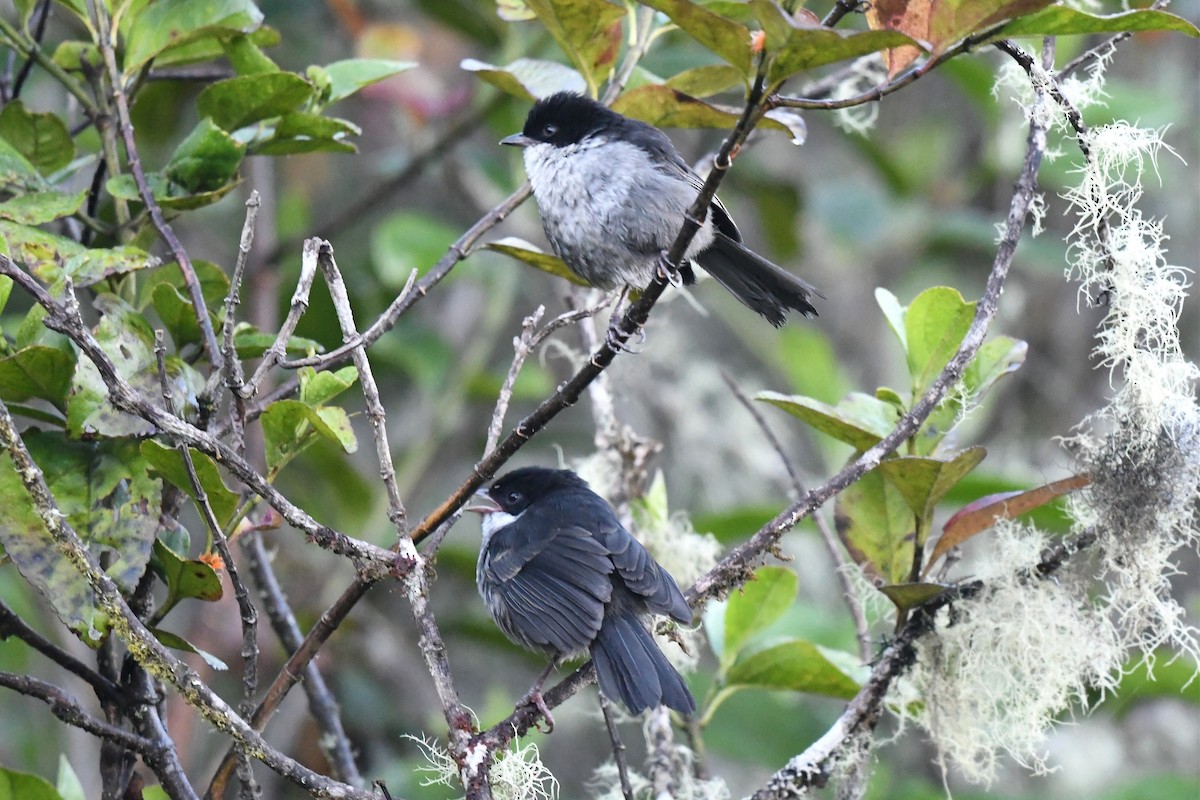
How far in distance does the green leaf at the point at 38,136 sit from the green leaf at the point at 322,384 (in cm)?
86

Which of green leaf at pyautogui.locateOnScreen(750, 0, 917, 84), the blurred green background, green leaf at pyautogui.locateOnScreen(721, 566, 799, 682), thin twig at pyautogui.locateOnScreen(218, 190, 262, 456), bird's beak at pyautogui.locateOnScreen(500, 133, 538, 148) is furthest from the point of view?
A: the blurred green background

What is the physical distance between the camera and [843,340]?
7.04m

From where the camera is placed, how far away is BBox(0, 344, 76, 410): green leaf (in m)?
2.02

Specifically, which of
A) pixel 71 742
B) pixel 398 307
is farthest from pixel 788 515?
pixel 71 742

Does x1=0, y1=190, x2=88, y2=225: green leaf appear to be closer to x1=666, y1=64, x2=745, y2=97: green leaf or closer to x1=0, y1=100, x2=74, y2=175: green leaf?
x1=0, y1=100, x2=74, y2=175: green leaf

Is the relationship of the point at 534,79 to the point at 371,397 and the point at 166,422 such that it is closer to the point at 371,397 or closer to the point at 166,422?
the point at 371,397

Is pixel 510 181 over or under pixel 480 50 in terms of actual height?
under

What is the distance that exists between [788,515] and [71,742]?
2.59m

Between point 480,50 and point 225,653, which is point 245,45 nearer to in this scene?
point 225,653

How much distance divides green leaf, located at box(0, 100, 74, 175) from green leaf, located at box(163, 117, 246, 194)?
1.06 ft

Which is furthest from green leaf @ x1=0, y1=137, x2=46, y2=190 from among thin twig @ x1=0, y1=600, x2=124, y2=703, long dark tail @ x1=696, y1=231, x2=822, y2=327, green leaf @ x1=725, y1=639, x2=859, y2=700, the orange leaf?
the orange leaf

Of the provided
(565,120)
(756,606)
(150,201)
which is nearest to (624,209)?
(565,120)

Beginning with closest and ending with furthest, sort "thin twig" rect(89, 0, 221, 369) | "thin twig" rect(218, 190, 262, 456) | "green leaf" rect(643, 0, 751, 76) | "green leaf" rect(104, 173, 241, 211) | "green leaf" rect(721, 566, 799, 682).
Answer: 1. "green leaf" rect(643, 0, 751, 76)
2. "thin twig" rect(218, 190, 262, 456)
3. "thin twig" rect(89, 0, 221, 369)
4. "green leaf" rect(104, 173, 241, 211)
5. "green leaf" rect(721, 566, 799, 682)

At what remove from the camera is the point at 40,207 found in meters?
2.21
